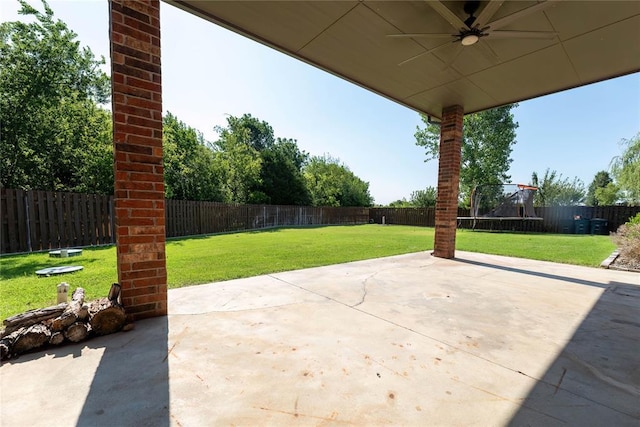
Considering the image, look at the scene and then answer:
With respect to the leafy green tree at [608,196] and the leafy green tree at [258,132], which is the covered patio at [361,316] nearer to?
the leafy green tree at [258,132]

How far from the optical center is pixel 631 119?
1409 centimetres

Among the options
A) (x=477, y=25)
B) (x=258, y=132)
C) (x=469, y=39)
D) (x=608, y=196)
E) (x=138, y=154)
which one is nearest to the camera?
(x=138, y=154)

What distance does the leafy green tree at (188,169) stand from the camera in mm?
13672

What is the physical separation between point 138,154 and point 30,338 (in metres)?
1.40

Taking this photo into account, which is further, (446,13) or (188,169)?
(188,169)

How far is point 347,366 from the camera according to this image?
5.08 feet

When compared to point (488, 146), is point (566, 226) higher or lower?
lower

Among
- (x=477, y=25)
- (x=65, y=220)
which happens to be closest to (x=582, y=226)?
(x=477, y=25)

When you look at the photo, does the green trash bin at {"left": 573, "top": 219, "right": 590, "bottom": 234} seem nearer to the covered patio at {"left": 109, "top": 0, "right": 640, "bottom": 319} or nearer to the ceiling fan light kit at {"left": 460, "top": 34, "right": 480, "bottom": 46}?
the covered patio at {"left": 109, "top": 0, "right": 640, "bottom": 319}

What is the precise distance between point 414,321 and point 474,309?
74 cm

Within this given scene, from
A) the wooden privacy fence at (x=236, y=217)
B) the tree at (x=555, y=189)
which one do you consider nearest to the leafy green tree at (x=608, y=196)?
the tree at (x=555, y=189)

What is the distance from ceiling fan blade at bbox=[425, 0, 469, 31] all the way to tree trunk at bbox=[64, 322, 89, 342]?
373 centimetres

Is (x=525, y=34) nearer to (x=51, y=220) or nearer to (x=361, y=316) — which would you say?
(x=361, y=316)

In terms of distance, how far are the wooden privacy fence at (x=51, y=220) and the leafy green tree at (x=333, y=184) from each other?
16.6 meters
